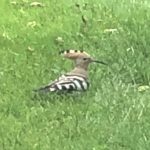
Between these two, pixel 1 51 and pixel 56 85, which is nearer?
pixel 56 85

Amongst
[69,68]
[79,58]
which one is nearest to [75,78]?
[79,58]

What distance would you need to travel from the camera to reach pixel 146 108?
6094mm

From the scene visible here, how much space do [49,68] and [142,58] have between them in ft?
2.88

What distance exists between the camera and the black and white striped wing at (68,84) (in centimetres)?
617

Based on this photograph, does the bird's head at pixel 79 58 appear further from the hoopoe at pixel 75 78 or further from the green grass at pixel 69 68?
the green grass at pixel 69 68

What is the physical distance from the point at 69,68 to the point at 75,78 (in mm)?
780

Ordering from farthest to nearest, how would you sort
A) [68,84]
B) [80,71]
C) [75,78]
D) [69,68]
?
A: [69,68] < [80,71] < [75,78] < [68,84]

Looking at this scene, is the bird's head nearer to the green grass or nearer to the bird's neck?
the bird's neck

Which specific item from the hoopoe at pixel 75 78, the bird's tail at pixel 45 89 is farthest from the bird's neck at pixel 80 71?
the bird's tail at pixel 45 89

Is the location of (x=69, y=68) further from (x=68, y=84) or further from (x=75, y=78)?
(x=68, y=84)

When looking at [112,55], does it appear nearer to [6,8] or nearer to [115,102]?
[115,102]

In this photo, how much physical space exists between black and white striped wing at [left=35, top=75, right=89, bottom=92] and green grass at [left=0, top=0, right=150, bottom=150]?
96 millimetres

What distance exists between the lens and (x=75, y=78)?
6.37 m

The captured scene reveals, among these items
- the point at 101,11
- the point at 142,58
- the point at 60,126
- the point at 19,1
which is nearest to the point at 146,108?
the point at 60,126
